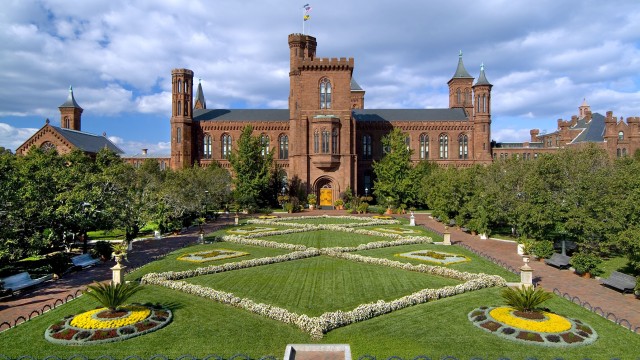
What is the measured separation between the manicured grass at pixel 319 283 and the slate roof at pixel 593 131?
68592 millimetres

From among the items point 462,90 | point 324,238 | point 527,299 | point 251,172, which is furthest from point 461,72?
point 527,299

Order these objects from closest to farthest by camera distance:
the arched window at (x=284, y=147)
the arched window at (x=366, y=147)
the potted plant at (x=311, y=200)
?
the potted plant at (x=311, y=200)
the arched window at (x=284, y=147)
the arched window at (x=366, y=147)

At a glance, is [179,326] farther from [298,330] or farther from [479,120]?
[479,120]

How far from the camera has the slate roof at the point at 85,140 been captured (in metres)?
61.9

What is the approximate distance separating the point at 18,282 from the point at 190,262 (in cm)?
746

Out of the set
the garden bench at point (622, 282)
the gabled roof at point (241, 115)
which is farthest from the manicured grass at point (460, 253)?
the gabled roof at point (241, 115)

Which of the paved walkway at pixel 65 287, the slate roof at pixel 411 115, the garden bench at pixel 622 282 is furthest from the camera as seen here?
the slate roof at pixel 411 115

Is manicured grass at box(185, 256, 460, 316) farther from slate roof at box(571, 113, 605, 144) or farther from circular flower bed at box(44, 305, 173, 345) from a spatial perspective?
slate roof at box(571, 113, 605, 144)

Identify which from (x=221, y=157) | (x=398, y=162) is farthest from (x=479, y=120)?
(x=221, y=157)

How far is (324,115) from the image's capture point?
182ft

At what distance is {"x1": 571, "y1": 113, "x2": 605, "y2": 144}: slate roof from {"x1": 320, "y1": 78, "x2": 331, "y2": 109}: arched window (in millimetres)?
47239

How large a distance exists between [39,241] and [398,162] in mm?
41829

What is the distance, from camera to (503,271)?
67.3 feet

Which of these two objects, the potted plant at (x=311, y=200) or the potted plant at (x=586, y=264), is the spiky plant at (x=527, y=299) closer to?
the potted plant at (x=586, y=264)
